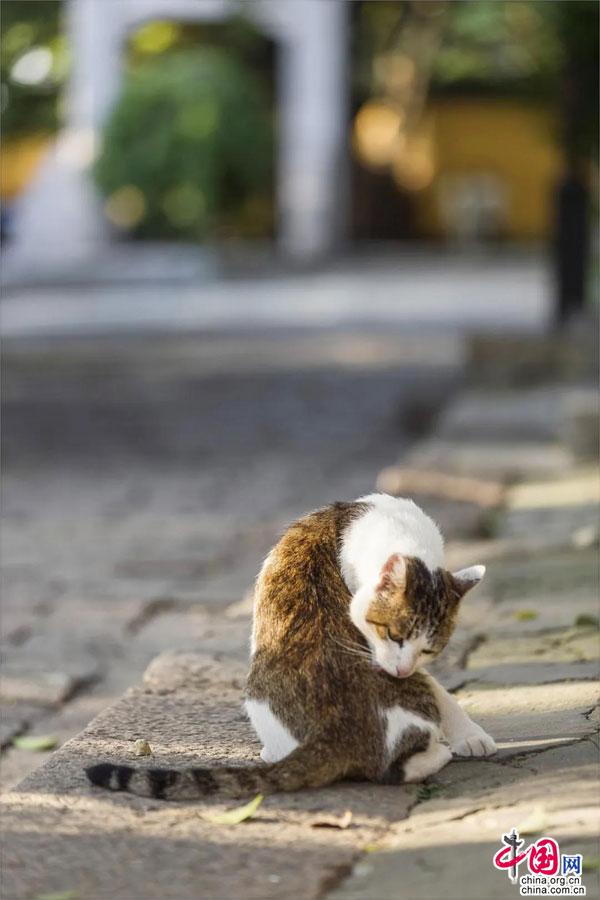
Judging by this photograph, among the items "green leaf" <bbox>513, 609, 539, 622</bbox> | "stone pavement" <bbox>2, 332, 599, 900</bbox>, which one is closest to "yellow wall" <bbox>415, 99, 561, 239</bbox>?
"stone pavement" <bbox>2, 332, 599, 900</bbox>

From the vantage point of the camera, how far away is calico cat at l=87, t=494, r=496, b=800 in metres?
2.87

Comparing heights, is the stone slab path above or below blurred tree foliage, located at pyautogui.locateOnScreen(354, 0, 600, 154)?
below

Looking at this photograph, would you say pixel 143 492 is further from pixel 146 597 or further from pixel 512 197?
pixel 512 197

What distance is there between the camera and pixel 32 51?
27859mm

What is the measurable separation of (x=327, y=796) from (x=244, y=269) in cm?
1897

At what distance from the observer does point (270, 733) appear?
2.96 m

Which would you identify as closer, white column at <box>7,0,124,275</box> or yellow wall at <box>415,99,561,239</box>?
white column at <box>7,0,124,275</box>

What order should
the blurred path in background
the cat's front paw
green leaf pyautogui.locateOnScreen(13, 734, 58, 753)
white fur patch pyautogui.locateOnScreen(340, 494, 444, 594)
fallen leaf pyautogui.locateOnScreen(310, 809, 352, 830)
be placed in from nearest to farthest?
1. fallen leaf pyautogui.locateOnScreen(310, 809, 352, 830)
2. white fur patch pyautogui.locateOnScreen(340, 494, 444, 594)
3. the cat's front paw
4. green leaf pyautogui.locateOnScreen(13, 734, 58, 753)
5. the blurred path in background

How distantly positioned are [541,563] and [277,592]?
2.46m

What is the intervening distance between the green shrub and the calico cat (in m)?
19.0

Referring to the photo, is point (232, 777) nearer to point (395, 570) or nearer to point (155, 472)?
point (395, 570)


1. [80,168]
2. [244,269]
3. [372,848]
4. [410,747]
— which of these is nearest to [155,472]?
[410,747]

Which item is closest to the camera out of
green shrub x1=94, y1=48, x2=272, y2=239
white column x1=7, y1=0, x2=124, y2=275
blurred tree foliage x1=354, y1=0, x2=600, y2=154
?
green shrub x1=94, y1=48, x2=272, y2=239

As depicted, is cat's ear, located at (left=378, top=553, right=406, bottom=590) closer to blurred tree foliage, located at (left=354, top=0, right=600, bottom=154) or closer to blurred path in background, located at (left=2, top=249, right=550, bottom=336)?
blurred path in background, located at (left=2, top=249, right=550, bottom=336)
